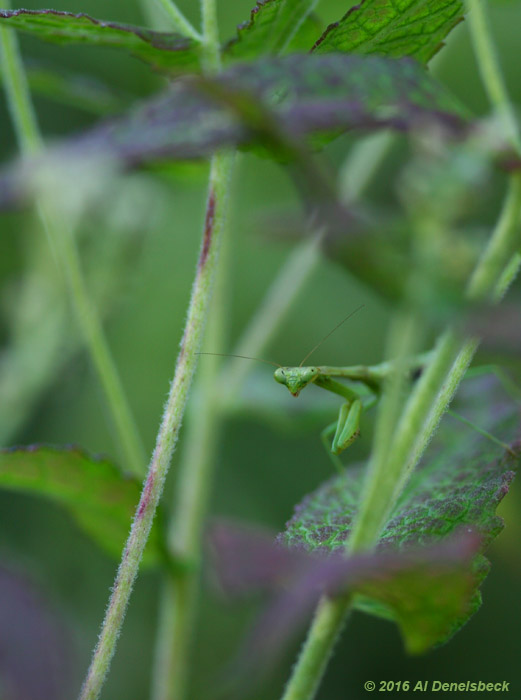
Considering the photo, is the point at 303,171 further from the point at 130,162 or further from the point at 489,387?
the point at 489,387

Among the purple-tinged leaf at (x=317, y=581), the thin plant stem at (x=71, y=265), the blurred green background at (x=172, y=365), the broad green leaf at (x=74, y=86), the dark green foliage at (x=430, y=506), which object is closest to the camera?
the purple-tinged leaf at (x=317, y=581)

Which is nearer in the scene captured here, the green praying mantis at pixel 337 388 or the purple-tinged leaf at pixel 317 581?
the purple-tinged leaf at pixel 317 581

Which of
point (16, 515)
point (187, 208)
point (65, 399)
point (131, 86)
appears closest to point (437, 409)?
point (16, 515)

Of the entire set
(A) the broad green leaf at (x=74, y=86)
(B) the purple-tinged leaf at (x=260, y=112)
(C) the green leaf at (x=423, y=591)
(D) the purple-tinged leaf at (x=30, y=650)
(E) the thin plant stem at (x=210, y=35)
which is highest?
(A) the broad green leaf at (x=74, y=86)

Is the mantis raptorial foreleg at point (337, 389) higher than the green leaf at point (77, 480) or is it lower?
higher

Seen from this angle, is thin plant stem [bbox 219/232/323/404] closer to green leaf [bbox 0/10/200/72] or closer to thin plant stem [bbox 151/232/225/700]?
thin plant stem [bbox 151/232/225/700]

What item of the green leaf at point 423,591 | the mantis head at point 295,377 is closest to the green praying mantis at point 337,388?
the mantis head at point 295,377

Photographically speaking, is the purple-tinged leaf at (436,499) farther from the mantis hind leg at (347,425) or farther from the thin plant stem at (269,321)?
the thin plant stem at (269,321)
